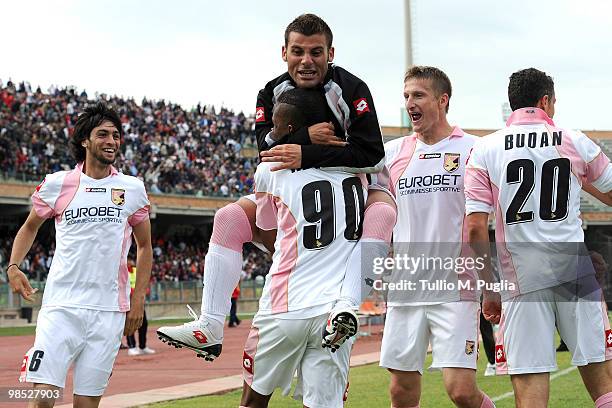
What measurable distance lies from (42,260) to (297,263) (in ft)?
106

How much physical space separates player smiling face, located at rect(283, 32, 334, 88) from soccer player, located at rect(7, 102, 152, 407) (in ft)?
9.16

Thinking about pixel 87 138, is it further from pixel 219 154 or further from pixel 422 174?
pixel 219 154

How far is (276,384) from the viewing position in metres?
4.72

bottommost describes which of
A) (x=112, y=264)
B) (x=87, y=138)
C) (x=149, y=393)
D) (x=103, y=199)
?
(x=149, y=393)

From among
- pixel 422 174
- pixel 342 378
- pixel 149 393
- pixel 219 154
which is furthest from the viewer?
pixel 219 154

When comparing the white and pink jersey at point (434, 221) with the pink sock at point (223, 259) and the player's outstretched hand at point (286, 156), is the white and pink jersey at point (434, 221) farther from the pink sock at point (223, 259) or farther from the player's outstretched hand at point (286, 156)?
the player's outstretched hand at point (286, 156)

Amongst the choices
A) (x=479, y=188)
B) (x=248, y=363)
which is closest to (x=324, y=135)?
(x=248, y=363)

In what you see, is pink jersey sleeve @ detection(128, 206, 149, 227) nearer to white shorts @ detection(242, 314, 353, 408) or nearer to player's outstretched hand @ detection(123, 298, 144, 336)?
player's outstretched hand @ detection(123, 298, 144, 336)

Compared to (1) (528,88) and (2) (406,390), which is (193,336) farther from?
(1) (528,88)

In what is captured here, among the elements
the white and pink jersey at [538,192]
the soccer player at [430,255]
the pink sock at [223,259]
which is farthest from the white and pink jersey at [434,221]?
the pink sock at [223,259]

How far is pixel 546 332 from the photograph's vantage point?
561 centimetres

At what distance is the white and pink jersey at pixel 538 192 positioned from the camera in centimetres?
564

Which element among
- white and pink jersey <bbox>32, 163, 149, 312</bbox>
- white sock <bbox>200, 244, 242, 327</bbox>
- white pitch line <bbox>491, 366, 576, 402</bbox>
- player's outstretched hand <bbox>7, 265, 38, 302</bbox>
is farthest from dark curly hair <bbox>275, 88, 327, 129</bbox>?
white pitch line <bbox>491, 366, 576, 402</bbox>

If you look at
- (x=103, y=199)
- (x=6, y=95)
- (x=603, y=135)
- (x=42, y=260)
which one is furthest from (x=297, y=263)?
(x=603, y=135)
